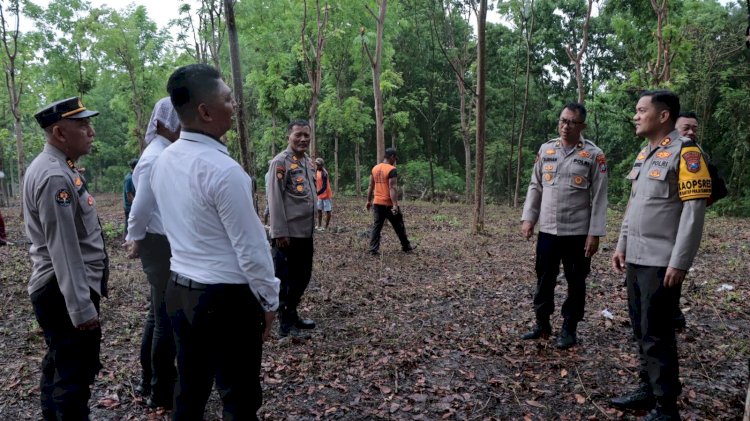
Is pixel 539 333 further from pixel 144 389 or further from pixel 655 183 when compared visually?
pixel 144 389

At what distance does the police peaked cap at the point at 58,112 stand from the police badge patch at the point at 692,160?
368cm

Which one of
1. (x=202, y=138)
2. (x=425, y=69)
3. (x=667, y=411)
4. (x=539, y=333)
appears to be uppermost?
(x=425, y=69)

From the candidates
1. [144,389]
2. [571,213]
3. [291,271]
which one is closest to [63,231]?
[144,389]

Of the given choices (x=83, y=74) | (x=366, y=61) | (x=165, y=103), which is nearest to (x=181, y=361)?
(x=165, y=103)

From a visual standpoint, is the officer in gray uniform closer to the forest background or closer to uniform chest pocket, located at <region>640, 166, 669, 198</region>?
uniform chest pocket, located at <region>640, 166, 669, 198</region>

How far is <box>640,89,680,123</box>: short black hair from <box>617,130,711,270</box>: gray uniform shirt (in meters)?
0.14

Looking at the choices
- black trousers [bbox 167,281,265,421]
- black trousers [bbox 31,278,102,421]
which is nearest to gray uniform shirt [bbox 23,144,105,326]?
black trousers [bbox 31,278,102,421]

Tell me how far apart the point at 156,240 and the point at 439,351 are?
2.72 metres

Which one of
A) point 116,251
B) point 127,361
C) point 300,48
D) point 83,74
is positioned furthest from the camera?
point 83,74

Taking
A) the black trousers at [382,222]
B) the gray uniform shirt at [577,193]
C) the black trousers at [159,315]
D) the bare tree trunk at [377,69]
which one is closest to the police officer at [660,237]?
the gray uniform shirt at [577,193]

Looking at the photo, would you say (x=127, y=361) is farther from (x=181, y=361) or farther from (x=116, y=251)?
(x=116, y=251)

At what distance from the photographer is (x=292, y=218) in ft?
15.6

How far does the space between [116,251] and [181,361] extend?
9035 millimetres

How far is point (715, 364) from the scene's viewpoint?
3.99 metres
